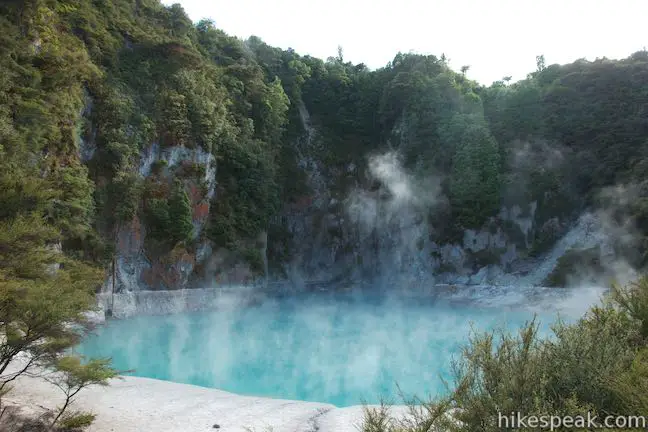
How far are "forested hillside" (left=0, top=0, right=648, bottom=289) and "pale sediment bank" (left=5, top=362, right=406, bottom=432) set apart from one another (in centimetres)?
331

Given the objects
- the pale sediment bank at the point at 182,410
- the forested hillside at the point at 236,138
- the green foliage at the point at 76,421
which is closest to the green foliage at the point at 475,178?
the forested hillside at the point at 236,138

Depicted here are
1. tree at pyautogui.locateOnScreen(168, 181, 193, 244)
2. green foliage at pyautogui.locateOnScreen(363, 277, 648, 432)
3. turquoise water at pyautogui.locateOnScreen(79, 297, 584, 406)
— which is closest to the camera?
green foliage at pyautogui.locateOnScreen(363, 277, 648, 432)

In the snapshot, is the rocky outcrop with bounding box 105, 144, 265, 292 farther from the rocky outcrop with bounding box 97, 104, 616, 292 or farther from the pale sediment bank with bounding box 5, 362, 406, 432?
the pale sediment bank with bounding box 5, 362, 406, 432

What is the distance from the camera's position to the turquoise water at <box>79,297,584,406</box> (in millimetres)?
13719

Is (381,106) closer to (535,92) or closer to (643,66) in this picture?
(535,92)

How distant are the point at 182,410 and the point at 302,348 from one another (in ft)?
28.8

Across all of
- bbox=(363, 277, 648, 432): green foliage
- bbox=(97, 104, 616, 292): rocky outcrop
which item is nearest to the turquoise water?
bbox=(97, 104, 616, 292): rocky outcrop

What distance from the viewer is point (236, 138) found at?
106ft

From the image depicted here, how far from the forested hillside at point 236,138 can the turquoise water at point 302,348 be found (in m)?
4.60

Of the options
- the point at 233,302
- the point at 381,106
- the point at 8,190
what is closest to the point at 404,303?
the point at 233,302

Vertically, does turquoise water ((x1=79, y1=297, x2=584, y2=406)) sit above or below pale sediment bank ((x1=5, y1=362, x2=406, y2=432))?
below

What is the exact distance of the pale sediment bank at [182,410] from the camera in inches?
359

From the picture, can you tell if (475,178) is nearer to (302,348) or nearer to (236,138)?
(236,138)

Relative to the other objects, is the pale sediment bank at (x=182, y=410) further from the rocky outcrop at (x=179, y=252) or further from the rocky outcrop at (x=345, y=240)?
the rocky outcrop at (x=345, y=240)
